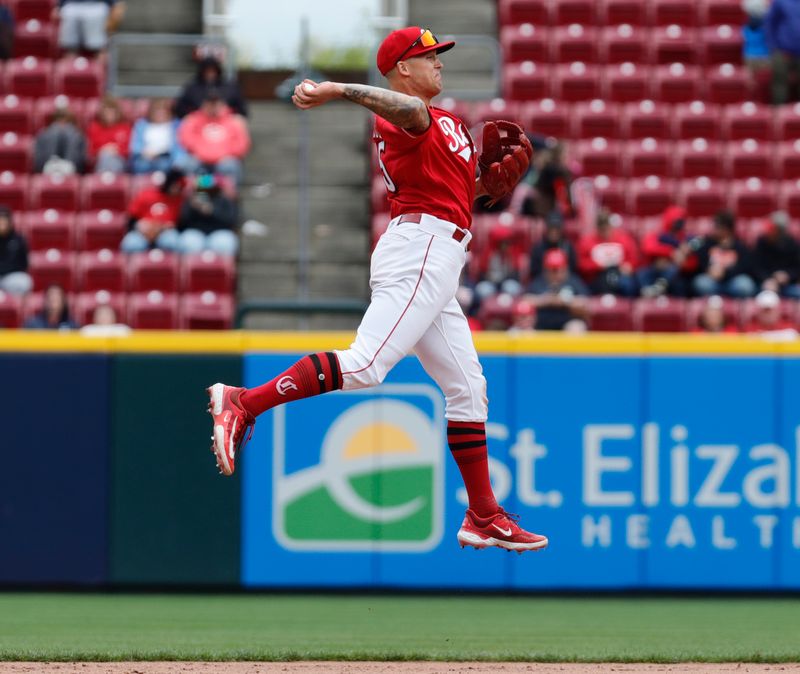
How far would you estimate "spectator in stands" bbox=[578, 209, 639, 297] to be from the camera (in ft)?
35.1

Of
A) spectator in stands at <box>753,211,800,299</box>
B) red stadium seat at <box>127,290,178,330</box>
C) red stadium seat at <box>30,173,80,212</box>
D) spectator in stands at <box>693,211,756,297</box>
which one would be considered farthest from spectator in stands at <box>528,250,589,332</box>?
red stadium seat at <box>30,173,80,212</box>

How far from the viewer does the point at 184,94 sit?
1233 centimetres

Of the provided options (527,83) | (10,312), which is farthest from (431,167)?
(527,83)

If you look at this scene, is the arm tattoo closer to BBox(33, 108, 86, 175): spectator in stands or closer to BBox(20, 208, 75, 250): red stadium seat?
BBox(20, 208, 75, 250): red stadium seat

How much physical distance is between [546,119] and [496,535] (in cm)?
786

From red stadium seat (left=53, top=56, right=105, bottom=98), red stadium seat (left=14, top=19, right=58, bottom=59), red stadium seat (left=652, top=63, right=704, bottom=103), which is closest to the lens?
red stadium seat (left=53, top=56, right=105, bottom=98)

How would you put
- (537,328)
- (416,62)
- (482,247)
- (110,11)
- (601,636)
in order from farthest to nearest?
(110,11), (482,247), (537,328), (601,636), (416,62)

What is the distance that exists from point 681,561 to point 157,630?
3010 millimetres

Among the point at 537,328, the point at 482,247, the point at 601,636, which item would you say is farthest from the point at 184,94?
the point at 601,636

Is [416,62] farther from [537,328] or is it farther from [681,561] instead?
[537,328]

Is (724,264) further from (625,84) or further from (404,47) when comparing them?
(404,47)

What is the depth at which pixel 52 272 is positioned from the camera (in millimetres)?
11117

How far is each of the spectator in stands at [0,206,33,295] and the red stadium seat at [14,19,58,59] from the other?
10.5ft

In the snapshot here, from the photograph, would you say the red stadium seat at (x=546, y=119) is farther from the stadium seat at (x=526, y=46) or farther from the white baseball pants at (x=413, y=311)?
the white baseball pants at (x=413, y=311)
